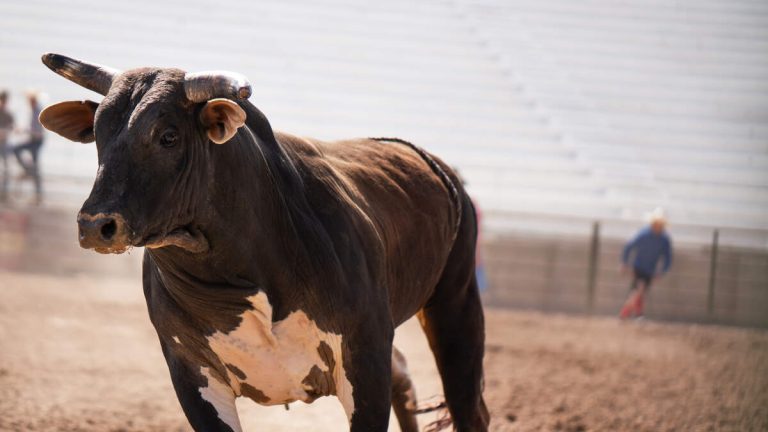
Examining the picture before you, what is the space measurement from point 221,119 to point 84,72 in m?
0.55

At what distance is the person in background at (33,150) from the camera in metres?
14.1

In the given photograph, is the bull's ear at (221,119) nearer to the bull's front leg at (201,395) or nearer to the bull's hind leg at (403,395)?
the bull's front leg at (201,395)

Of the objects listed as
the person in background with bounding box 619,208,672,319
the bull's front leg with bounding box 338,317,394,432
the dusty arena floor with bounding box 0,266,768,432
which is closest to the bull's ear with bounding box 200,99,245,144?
the bull's front leg with bounding box 338,317,394,432

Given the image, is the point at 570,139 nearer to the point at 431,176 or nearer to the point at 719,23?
the point at 719,23

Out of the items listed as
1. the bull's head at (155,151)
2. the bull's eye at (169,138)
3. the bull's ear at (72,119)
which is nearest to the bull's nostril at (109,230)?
the bull's head at (155,151)

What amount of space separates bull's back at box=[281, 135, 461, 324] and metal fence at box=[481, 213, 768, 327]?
8565 mm

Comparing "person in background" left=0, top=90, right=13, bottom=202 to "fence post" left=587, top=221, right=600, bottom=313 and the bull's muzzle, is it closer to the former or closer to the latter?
"fence post" left=587, top=221, right=600, bottom=313

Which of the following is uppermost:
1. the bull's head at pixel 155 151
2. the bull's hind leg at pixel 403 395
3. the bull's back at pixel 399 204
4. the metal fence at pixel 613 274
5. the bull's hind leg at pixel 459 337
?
the bull's head at pixel 155 151

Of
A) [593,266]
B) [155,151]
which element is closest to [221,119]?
[155,151]

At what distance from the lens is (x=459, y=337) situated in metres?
4.96

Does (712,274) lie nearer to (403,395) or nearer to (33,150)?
(33,150)

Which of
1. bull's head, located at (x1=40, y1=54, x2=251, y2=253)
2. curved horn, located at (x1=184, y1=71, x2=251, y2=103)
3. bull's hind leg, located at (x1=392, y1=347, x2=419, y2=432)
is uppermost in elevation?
curved horn, located at (x1=184, y1=71, x2=251, y2=103)

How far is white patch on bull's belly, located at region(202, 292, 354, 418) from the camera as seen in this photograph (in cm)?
364

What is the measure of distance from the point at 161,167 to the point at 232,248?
16.8 inches
